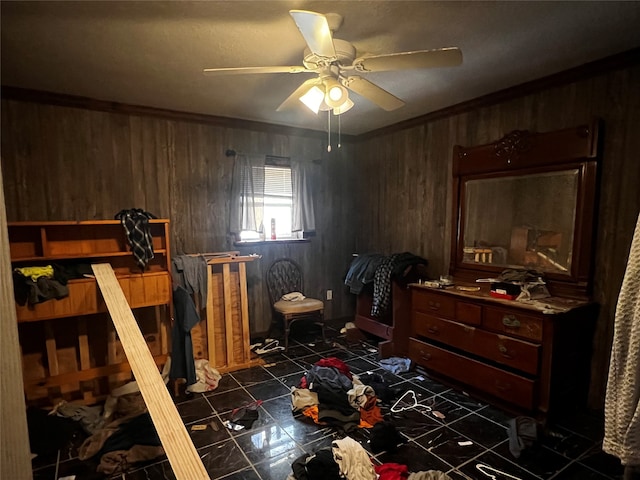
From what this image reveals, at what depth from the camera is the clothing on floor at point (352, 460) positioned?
69.9 inches

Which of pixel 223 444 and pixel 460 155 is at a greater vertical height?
pixel 460 155

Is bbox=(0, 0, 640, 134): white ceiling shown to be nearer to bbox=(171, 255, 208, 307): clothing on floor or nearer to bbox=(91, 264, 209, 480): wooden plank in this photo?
bbox=(171, 255, 208, 307): clothing on floor

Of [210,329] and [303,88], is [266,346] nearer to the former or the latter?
[210,329]

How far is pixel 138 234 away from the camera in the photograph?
2.69m

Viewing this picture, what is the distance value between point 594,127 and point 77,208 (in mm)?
4132

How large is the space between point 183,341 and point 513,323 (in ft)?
8.29

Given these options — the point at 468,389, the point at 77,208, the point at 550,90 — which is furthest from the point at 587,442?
the point at 77,208

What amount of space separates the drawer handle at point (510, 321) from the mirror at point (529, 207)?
0.50 metres

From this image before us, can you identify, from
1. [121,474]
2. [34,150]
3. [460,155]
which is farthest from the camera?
[460,155]

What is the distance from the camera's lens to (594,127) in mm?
2316


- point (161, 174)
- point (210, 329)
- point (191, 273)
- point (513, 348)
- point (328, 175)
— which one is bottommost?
point (210, 329)

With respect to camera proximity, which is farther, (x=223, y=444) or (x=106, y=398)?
(x=106, y=398)

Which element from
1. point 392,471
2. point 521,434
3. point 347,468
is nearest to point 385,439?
point 392,471

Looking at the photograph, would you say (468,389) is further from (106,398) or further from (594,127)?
(106,398)
